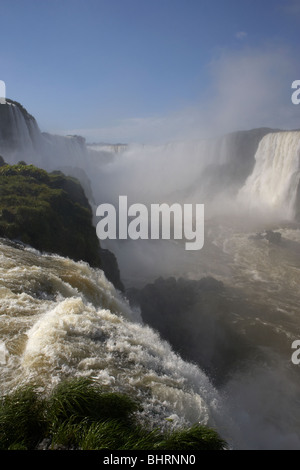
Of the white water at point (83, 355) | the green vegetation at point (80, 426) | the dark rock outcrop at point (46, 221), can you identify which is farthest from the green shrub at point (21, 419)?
the dark rock outcrop at point (46, 221)

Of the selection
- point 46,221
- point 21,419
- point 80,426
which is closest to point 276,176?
point 46,221

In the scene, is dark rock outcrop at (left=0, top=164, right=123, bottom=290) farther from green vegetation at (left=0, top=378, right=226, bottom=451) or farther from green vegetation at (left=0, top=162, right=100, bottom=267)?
green vegetation at (left=0, top=378, right=226, bottom=451)

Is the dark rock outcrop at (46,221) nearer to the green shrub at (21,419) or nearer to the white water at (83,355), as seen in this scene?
the white water at (83,355)

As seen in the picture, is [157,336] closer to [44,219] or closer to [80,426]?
[80,426]

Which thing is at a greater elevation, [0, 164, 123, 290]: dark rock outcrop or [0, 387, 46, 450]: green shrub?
[0, 164, 123, 290]: dark rock outcrop

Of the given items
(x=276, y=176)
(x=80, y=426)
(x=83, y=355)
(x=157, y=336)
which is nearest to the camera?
(x=80, y=426)

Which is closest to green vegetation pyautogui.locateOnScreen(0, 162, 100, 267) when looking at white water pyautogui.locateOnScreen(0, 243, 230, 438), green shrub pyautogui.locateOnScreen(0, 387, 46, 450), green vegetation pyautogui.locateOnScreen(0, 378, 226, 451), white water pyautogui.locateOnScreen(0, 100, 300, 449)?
white water pyautogui.locateOnScreen(0, 100, 300, 449)
